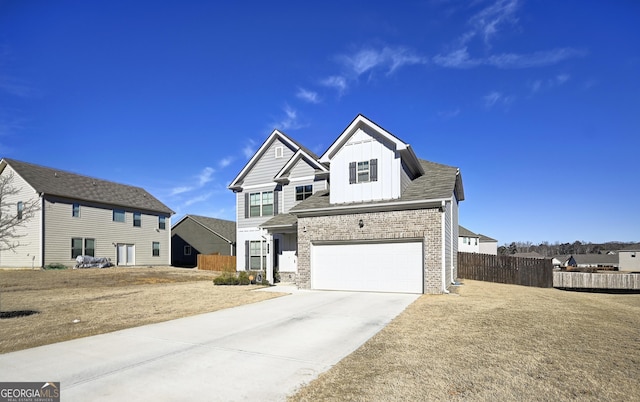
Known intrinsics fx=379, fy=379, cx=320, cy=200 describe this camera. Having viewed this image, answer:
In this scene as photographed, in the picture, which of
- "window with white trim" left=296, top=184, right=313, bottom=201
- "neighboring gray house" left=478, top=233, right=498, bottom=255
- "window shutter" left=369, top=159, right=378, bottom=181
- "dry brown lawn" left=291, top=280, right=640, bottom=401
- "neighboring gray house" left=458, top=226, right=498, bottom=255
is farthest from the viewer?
"neighboring gray house" left=478, top=233, right=498, bottom=255

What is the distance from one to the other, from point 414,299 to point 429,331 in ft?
17.3

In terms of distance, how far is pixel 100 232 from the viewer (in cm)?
3325

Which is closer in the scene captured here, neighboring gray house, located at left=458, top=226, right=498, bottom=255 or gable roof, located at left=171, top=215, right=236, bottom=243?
gable roof, located at left=171, top=215, right=236, bottom=243

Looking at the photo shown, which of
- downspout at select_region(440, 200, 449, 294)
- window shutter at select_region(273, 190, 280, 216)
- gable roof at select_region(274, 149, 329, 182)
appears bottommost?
downspout at select_region(440, 200, 449, 294)

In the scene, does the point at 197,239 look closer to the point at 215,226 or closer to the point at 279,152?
the point at 215,226

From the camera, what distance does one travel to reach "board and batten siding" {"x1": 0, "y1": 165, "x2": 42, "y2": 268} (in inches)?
1130

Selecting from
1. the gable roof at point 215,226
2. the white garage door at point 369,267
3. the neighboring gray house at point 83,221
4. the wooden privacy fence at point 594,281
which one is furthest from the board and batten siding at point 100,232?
the wooden privacy fence at point 594,281

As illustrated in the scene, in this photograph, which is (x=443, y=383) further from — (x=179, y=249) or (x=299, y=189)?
(x=179, y=249)

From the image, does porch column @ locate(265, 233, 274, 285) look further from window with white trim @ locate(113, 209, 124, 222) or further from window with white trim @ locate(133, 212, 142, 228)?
window with white trim @ locate(133, 212, 142, 228)

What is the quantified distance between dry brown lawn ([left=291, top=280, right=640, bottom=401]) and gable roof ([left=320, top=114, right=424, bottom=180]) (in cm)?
791

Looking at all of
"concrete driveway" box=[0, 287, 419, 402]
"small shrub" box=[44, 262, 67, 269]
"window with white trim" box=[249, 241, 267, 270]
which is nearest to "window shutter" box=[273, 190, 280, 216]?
"window with white trim" box=[249, 241, 267, 270]

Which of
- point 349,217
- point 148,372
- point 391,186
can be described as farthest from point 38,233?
point 148,372

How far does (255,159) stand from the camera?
82.9 ft

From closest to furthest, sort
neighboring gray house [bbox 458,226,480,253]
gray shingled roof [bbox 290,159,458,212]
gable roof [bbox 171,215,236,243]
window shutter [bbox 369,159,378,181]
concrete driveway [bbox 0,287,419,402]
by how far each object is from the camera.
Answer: concrete driveway [bbox 0,287,419,402] → gray shingled roof [bbox 290,159,458,212] → window shutter [bbox 369,159,378,181] → gable roof [bbox 171,215,236,243] → neighboring gray house [bbox 458,226,480,253]
